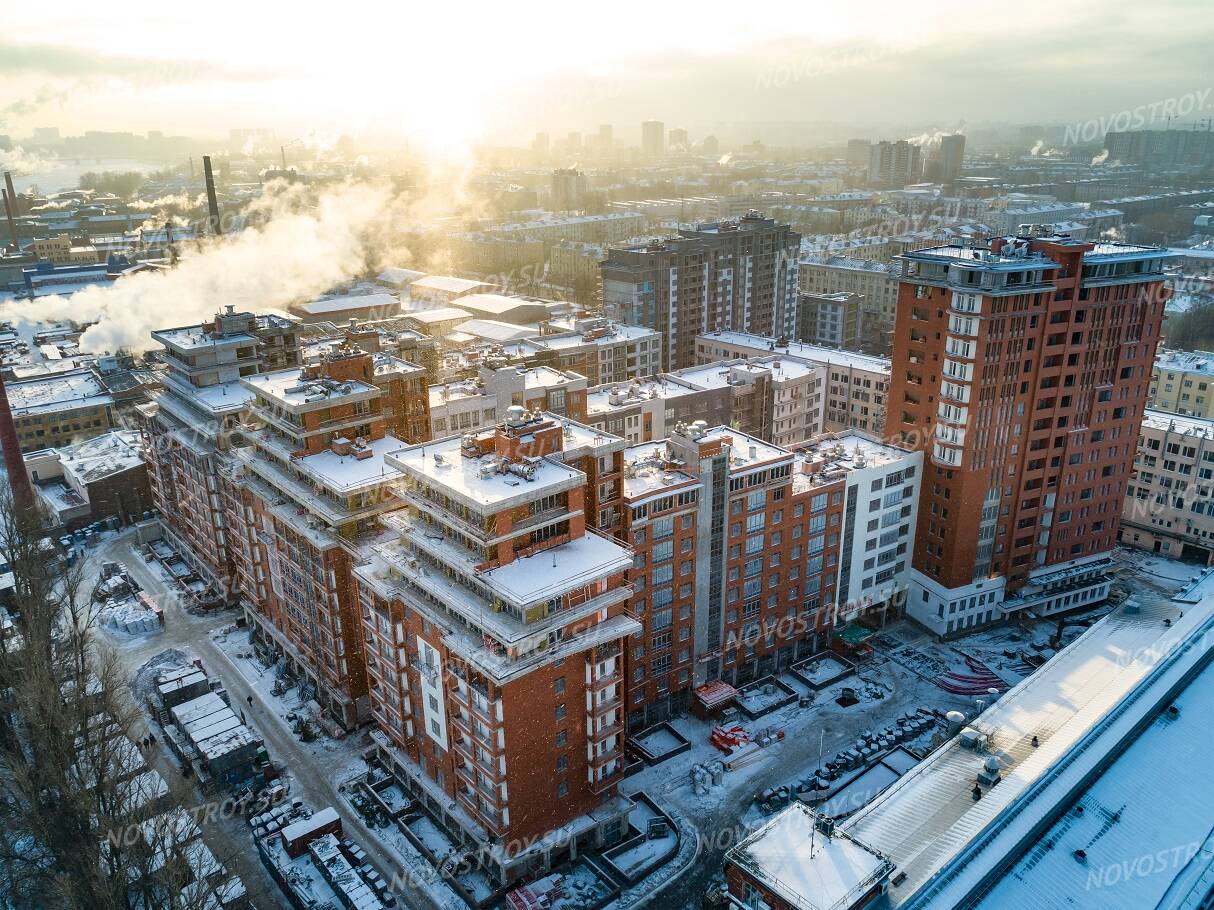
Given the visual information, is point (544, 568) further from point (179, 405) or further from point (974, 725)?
point (179, 405)

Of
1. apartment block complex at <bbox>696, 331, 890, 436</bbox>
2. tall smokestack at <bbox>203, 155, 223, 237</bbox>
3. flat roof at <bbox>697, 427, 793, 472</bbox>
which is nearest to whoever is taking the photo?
flat roof at <bbox>697, 427, 793, 472</bbox>

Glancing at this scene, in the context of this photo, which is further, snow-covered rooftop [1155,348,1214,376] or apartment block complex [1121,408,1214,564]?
snow-covered rooftop [1155,348,1214,376]

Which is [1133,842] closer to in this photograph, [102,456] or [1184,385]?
[1184,385]

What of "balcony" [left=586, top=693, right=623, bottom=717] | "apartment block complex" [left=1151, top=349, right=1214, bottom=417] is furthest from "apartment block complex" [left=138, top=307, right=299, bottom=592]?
"apartment block complex" [left=1151, top=349, right=1214, bottom=417]

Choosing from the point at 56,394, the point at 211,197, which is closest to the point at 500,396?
the point at 56,394

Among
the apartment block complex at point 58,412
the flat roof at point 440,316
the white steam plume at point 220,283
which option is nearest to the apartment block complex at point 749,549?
the white steam plume at point 220,283

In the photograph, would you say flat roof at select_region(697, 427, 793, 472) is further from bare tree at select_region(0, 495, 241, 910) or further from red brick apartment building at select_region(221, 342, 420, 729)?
bare tree at select_region(0, 495, 241, 910)

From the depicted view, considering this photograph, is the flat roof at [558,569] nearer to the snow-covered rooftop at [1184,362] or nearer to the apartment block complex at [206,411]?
the apartment block complex at [206,411]
